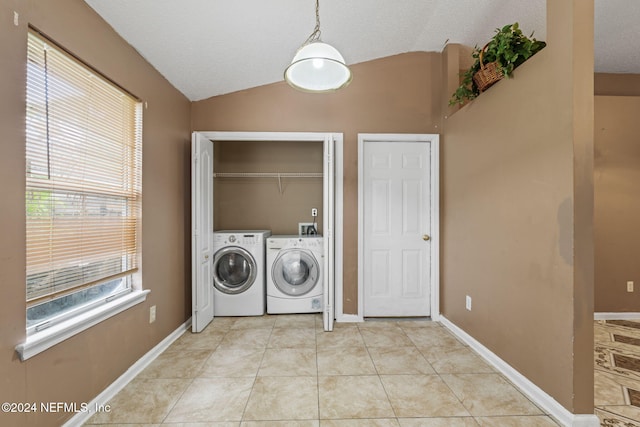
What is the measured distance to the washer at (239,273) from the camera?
304cm

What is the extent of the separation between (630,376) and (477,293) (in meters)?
1.03

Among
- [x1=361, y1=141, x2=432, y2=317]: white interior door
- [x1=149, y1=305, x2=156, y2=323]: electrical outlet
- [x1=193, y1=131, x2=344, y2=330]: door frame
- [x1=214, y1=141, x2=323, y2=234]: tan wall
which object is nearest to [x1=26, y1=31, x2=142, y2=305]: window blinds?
[x1=149, y1=305, x2=156, y2=323]: electrical outlet

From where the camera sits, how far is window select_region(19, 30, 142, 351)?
130 cm

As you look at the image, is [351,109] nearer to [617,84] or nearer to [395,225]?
[395,225]

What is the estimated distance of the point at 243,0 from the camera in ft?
5.91

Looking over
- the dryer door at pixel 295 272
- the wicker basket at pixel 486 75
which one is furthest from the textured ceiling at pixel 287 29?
the dryer door at pixel 295 272

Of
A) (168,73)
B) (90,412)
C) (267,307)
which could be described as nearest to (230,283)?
(267,307)

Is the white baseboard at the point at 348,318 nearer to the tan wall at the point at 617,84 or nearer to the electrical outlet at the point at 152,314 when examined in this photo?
the electrical outlet at the point at 152,314

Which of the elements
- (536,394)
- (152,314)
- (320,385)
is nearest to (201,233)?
(152,314)

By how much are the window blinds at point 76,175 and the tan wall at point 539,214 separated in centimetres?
267

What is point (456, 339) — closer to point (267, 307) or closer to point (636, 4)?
point (267, 307)

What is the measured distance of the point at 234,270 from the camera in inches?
122

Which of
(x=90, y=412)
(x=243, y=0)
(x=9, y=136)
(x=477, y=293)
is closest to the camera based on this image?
(x=9, y=136)

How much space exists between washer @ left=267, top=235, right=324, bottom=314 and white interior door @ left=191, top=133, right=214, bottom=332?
2.13 feet
